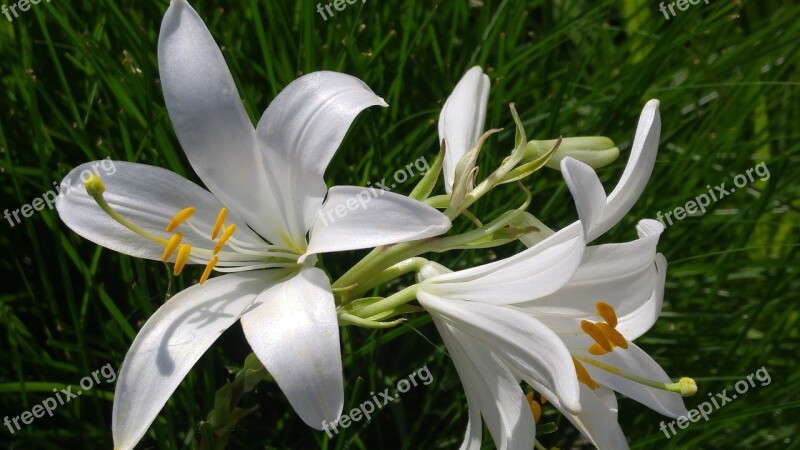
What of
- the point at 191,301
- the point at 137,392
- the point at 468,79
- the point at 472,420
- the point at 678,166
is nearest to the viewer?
the point at 137,392

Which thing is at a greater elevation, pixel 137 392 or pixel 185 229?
pixel 185 229

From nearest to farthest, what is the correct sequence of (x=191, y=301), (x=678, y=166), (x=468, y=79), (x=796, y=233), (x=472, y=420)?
(x=191, y=301)
(x=472, y=420)
(x=468, y=79)
(x=678, y=166)
(x=796, y=233)

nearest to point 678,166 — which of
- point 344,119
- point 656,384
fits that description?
point 656,384

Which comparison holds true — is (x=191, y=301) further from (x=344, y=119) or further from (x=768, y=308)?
(x=768, y=308)

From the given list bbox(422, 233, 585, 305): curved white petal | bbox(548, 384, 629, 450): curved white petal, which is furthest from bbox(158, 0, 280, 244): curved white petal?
bbox(548, 384, 629, 450): curved white petal

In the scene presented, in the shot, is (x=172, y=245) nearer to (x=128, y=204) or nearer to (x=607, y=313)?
(x=128, y=204)

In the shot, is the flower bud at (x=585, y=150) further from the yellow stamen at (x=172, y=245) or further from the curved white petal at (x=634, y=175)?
the yellow stamen at (x=172, y=245)

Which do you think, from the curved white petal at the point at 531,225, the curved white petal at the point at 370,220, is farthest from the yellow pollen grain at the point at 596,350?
the curved white petal at the point at 370,220
